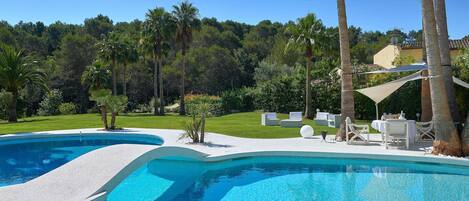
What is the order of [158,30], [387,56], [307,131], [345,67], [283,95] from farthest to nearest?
[387,56] → [158,30] → [283,95] → [307,131] → [345,67]

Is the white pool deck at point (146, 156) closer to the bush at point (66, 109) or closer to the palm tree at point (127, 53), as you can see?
the palm tree at point (127, 53)

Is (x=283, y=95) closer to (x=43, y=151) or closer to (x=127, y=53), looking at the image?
(x=127, y=53)

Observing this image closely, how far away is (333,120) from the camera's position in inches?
838

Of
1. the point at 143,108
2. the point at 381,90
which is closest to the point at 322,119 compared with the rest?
the point at 381,90

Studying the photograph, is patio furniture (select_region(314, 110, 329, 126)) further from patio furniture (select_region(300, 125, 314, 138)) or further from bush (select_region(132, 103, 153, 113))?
bush (select_region(132, 103, 153, 113))

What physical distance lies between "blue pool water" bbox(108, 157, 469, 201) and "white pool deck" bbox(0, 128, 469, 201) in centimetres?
25

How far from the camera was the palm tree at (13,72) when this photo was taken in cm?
3167

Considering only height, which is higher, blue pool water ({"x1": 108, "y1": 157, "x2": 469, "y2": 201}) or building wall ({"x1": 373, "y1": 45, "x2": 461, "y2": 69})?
building wall ({"x1": 373, "y1": 45, "x2": 461, "y2": 69})

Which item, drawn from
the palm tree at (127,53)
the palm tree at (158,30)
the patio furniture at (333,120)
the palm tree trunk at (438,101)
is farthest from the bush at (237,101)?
the palm tree trunk at (438,101)

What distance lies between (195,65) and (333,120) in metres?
34.3

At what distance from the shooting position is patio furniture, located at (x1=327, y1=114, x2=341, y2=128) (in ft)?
68.3

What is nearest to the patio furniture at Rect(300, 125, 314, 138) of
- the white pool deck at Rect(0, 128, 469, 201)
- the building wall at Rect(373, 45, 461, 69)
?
the white pool deck at Rect(0, 128, 469, 201)

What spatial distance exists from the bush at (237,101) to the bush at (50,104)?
1976 centimetres

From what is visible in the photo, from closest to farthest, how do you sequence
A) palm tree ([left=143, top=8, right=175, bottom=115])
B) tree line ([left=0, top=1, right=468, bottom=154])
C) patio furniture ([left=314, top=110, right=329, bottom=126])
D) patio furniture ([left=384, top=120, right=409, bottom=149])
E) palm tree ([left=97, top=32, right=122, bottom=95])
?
patio furniture ([left=384, top=120, right=409, bottom=149]) → patio furniture ([left=314, top=110, right=329, bottom=126]) → tree line ([left=0, top=1, right=468, bottom=154]) → palm tree ([left=143, top=8, right=175, bottom=115]) → palm tree ([left=97, top=32, right=122, bottom=95])
